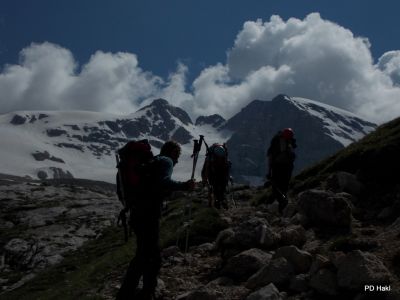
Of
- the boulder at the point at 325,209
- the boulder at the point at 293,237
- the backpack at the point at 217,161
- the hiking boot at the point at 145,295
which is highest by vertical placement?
the backpack at the point at 217,161

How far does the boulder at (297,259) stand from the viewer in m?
9.71

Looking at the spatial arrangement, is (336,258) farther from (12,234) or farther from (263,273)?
(12,234)

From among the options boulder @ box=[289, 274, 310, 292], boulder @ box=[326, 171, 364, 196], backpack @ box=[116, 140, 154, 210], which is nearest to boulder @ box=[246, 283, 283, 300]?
boulder @ box=[289, 274, 310, 292]

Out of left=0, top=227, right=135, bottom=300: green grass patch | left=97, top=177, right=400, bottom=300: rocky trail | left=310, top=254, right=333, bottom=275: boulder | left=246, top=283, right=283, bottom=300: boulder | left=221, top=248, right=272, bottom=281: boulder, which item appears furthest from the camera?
left=0, top=227, right=135, bottom=300: green grass patch

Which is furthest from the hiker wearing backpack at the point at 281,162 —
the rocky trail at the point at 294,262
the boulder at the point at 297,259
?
the boulder at the point at 297,259

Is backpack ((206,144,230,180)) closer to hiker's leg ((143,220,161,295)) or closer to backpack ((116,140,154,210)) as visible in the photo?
backpack ((116,140,154,210))

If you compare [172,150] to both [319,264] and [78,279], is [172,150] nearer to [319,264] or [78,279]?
[319,264]

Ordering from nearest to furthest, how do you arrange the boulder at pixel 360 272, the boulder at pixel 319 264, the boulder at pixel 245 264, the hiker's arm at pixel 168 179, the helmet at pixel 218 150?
the boulder at pixel 360 272
the boulder at pixel 319 264
the hiker's arm at pixel 168 179
the boulder at pixel 245 264
the helmet at pixel 218 150

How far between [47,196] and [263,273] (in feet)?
240

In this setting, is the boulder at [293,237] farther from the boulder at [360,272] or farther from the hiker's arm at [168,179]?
the hiker's arm at [168,179]

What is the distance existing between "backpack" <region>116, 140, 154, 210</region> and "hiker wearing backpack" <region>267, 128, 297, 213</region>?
7.59 meters

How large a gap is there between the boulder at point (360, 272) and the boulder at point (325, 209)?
3888mm

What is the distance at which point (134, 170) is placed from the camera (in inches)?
376

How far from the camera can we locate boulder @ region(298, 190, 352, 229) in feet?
40.9
